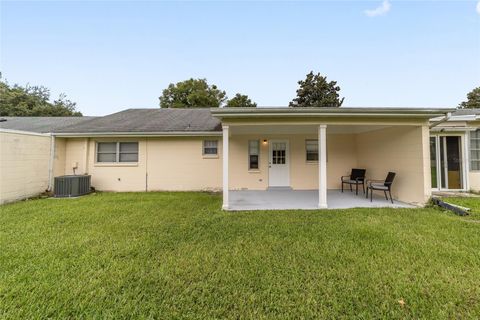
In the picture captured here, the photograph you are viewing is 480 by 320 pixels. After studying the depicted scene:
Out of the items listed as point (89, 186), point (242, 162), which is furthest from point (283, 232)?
point (89, 186)

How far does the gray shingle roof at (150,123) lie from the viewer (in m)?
8.30

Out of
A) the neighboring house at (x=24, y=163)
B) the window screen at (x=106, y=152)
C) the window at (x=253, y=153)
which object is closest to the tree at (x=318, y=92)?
the window at (x=253, y=153)

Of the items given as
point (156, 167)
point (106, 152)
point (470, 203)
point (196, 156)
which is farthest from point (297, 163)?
point (106, 152)

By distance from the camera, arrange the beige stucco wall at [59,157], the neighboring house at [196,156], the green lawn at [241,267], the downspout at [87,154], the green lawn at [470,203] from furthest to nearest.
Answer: the downspout at [87,154] → the neighboring house at [196,156] → the beige stucco wall at [59,157] → the green lawn at [470,203] → the green lawn at [241,267]

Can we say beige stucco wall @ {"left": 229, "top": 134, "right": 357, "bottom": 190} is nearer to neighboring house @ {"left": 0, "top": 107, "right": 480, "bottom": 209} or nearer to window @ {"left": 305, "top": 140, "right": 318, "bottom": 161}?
neighboring house @ {"left": 0, "top": 107, "right": 480, "bottom": 209}

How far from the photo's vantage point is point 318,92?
81.9ft

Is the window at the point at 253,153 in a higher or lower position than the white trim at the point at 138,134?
lower

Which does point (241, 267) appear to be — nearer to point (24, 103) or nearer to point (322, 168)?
point (322, 168)

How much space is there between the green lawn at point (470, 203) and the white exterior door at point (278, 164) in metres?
5.08

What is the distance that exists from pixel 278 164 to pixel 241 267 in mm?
6376

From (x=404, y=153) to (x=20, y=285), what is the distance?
29.2 feet

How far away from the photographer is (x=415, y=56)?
35.0 ft

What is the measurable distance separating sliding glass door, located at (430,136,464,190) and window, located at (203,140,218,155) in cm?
838

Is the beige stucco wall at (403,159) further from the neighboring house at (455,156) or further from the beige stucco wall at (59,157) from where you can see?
the beige stucco wall at (59,157)
